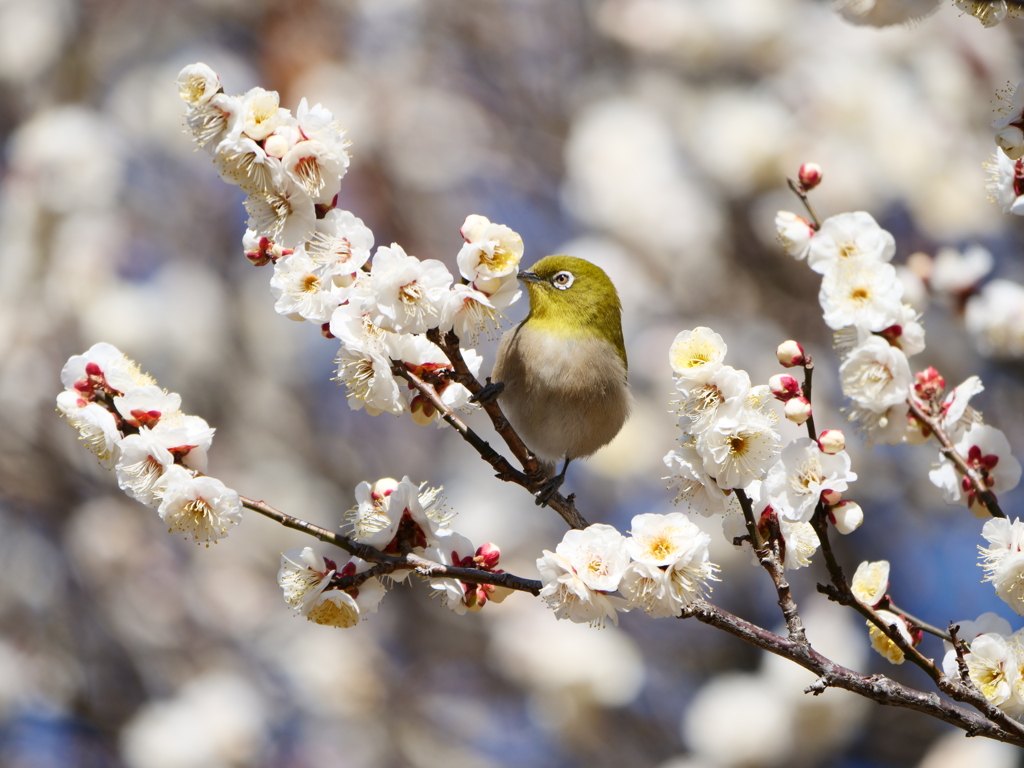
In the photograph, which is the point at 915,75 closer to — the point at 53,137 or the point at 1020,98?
the point at 1020,98

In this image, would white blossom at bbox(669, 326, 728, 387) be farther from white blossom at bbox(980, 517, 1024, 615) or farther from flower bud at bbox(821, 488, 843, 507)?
white blossom at bbox(980, 517, 1024, 615)

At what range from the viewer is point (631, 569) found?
Result: 5.25 feet

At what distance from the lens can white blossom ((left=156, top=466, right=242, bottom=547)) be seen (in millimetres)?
1692

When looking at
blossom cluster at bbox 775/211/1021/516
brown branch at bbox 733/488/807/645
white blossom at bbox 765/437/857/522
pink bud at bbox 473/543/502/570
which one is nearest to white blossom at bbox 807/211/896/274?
blossom cluster at bbox 775/211/1021/516

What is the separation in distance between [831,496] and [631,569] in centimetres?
41

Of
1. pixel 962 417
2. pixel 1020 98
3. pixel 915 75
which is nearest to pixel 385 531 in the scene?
pixel 962 417

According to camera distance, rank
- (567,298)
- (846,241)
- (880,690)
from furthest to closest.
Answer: (567,298) → (846,241) → (880,690)

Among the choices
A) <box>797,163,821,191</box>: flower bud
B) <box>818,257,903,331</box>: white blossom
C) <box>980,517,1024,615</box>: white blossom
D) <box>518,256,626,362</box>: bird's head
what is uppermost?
<box>518,256,626,362</box>: bird's head

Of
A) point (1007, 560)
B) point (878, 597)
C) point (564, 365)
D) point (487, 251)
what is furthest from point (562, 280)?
point (1007, 560)

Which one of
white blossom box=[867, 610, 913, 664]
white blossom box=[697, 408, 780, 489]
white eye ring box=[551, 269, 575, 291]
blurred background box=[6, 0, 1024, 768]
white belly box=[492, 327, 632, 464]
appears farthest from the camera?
blurred background box=[6, 0, 1024, 768]

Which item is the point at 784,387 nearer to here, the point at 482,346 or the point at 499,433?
the point at 499,433

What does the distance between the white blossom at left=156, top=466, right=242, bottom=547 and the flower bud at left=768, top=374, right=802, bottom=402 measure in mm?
1020

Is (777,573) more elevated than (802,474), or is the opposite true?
(802,474)

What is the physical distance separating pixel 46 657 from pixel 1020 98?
20.6 feet
